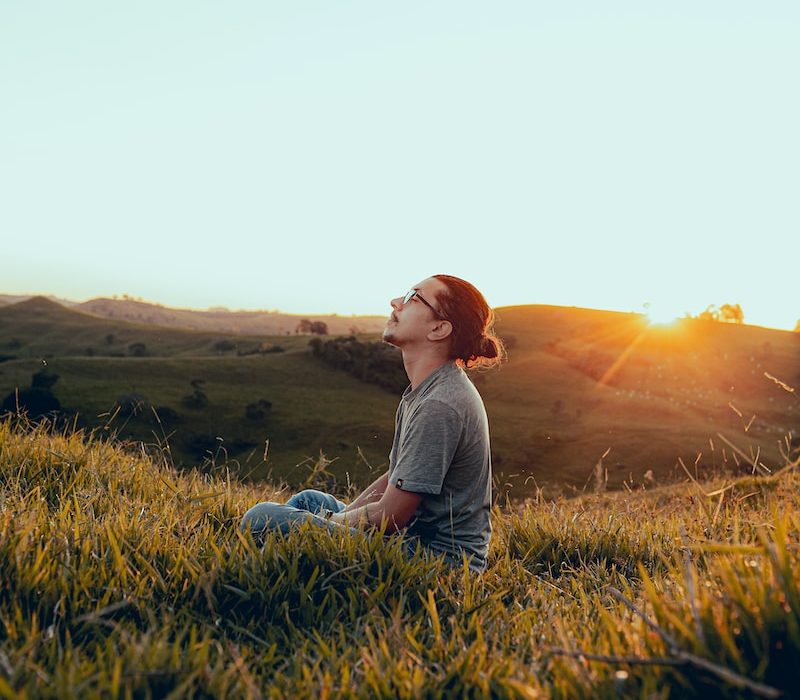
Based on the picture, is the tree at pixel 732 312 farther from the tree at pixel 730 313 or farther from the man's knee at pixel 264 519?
the man's knee at pixel 264 519

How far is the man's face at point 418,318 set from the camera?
4.96 m

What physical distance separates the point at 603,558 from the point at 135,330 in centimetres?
10611

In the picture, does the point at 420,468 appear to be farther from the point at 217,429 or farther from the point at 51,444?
the point at 217,429

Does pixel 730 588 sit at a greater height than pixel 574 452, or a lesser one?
greater

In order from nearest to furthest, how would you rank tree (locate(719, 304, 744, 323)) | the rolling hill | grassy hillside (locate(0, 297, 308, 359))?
the rolling hill, grassy hillside (locate(0, 297, 308, 359)), tree (locate(719, 304, 744, 323))

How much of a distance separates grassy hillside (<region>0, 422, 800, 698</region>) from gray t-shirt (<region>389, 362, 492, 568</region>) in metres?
0.37

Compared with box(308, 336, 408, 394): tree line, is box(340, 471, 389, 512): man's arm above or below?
above

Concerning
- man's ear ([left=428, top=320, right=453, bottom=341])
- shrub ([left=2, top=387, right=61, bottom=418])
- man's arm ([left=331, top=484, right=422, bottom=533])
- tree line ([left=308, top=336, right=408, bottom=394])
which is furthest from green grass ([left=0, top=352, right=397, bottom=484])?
man's arm ([left=331, top=484, right=422, bottom=533])

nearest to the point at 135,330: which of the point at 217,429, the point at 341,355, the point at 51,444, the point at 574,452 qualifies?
the point at 341,355

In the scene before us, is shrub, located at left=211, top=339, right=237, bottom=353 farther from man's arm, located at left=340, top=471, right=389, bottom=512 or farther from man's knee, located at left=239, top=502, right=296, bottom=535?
man's knee, located at left=239, top=502, right=296, bottom=535

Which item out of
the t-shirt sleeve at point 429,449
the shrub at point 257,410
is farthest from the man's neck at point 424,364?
the shrub at point 257,410

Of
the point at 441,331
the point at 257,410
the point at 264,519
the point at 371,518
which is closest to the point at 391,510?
the point at 371,518

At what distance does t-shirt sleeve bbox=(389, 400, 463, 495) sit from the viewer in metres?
4.19

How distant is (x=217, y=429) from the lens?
54656 millimetres
